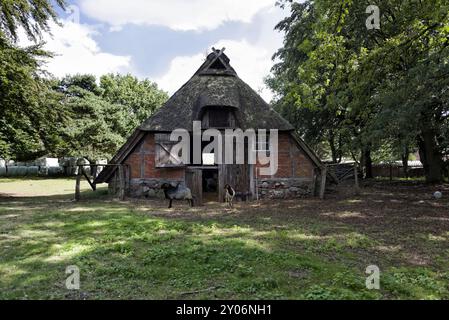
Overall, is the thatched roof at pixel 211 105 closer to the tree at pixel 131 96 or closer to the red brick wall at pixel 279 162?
the red brick wall at pixel 279 162

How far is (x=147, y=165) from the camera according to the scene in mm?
15289

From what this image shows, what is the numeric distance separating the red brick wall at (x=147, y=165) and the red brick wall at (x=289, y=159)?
4264mm

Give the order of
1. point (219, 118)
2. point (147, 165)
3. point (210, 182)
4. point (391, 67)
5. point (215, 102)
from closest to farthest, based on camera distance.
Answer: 1. point (391, 67)
2. point (215, 102)
3. point (147, 165)
4. point (219, 118)
5. point (210, 182)

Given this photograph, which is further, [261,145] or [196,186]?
[261,145]

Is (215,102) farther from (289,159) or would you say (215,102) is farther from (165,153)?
(289,159)

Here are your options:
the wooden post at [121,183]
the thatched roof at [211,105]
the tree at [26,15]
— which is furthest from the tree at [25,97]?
the wooden post at [121,183]

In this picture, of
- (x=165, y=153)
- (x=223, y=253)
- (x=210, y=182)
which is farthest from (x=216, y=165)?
(x=223, y=253)

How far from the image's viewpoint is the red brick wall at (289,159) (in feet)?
51.0

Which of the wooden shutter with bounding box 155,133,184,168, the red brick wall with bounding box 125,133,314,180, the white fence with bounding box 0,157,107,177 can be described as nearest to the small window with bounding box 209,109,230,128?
the wooden shutter with bounding box 155,133,184,168

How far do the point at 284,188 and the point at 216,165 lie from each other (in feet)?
11.8

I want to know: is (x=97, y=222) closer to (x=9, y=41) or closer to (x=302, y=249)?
(x=302, y=249)

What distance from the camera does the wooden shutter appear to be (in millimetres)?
14992
